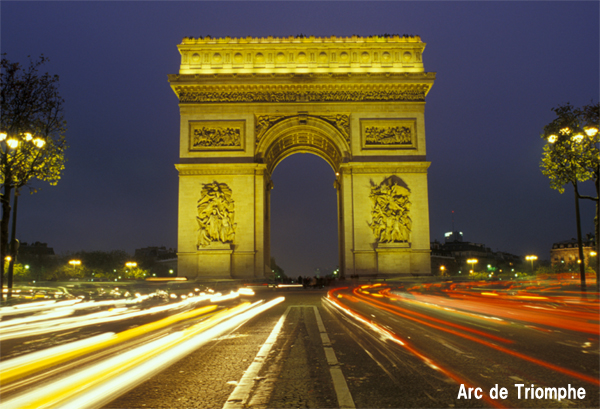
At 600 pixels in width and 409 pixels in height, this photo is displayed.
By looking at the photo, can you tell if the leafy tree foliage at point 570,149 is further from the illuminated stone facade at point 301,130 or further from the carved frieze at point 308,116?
the carved frieze at point 308,116

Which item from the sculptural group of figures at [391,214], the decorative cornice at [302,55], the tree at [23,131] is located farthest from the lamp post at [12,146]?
the sculptural group of figures at [391,214]

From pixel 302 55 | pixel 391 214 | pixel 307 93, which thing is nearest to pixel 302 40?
pixel 302 55

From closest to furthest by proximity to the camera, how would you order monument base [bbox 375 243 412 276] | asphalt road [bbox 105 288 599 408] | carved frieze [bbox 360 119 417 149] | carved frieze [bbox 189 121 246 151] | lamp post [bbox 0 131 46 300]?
asphalt road [bbox 105 288 599 408], lamp post [bbox 0 131 46 300], monument base [bbox 375 243 412 276], carved frieze [bbox 189 121 246 151], carved frieze [bbox 360 119 417 149]

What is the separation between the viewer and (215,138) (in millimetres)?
32531

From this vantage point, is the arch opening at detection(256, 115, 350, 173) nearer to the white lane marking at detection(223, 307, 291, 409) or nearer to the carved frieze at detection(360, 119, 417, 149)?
the carved frieze at detection(360, 119, 417, 149)

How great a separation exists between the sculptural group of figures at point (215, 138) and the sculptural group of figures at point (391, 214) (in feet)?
32.7

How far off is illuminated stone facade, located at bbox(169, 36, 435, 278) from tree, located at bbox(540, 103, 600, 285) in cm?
946

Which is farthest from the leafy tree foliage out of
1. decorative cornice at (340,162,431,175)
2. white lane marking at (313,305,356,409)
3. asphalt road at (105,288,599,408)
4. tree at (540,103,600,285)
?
white lane marking at (313,305,356,409)

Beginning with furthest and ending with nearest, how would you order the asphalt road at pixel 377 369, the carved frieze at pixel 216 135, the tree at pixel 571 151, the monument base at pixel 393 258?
the carved frieze at pixel 216 135, the monument base at pixel 393 258, the tree at pixel 571 151, the asphalt road at pixel 377 369

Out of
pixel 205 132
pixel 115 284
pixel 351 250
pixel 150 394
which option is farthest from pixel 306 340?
pixel 205 132

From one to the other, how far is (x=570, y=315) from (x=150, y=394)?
8781mm

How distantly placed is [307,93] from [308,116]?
1612mm

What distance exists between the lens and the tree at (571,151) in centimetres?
2144

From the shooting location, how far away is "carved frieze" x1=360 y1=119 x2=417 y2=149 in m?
32.6
